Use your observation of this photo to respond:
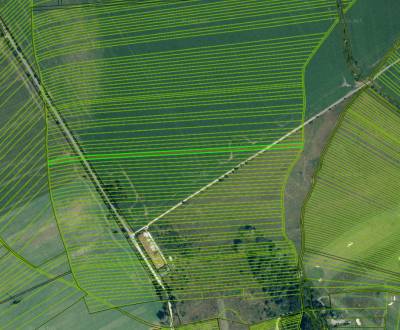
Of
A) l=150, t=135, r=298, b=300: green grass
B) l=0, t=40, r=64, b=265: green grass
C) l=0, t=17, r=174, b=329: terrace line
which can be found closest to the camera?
l=0, t=40, r=64, b=265: green grass

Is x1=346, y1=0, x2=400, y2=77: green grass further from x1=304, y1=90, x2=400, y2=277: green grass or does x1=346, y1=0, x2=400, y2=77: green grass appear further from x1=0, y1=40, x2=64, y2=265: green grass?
x1=0, y1=40, x2=64, y2=265: green grass

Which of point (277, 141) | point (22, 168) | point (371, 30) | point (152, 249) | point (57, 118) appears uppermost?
point (371, 30)

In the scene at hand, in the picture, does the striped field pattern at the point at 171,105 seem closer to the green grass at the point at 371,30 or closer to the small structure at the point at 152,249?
the small structure at the point at 152,249

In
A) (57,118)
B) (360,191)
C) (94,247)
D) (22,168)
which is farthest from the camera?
(360,191)

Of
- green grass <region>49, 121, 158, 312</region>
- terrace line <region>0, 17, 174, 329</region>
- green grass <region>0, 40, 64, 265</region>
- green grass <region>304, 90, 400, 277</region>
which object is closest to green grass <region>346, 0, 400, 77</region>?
green grass <region>304, 90, 400, 277</region>

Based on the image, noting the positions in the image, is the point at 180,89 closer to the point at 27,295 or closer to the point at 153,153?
the point at 153,153

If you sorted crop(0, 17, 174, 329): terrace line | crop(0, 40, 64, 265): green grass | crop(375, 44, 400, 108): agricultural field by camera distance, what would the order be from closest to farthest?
crop(0, 40, 64, 265): green grass, crop(0, 17, 174, 329): terrace line, crop(375, 44, 400, 108): agricultural field

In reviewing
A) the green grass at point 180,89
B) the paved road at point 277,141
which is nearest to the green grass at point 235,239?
the paved road at point 277,141

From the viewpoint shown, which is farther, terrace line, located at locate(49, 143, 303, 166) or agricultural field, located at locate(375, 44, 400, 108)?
agricultural field, located at locate(375, 44, 400, 108)

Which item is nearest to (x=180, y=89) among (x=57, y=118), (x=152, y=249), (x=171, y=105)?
(x=171, y=105)
